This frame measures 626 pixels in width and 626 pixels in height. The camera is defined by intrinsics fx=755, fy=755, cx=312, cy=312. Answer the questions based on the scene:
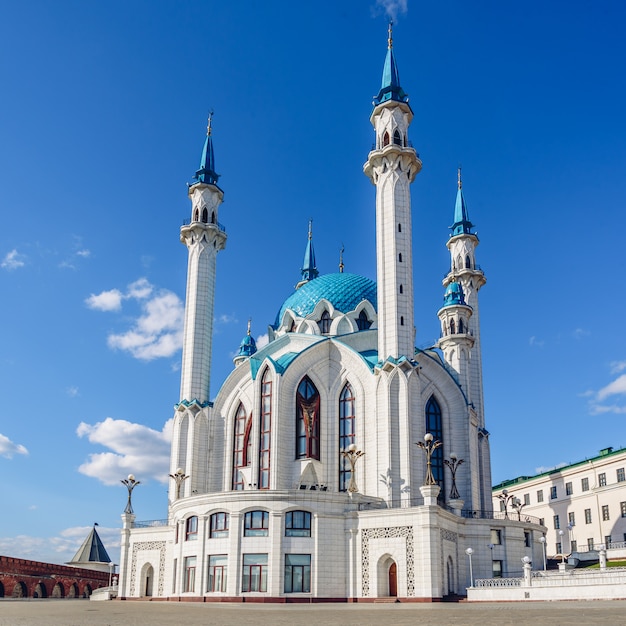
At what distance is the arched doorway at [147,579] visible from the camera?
156 feet

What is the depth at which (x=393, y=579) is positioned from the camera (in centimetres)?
3928

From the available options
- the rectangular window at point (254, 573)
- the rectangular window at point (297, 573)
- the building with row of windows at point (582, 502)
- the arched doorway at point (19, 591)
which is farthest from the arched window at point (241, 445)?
the arched doorway at point (19, 591)

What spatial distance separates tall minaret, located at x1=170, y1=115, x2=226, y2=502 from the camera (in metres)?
50.7

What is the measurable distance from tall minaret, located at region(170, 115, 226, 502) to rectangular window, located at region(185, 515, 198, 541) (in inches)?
272

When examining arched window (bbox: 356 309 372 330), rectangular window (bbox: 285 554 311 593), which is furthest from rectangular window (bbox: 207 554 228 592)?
arched window (bbox: 356 309 372 330)

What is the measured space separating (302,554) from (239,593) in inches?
145

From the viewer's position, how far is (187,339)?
178 ft

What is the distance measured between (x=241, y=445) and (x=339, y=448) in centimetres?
712

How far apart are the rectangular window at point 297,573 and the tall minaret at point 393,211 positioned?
12948 millimetres

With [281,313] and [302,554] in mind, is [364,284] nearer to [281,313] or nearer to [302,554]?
[281,313]

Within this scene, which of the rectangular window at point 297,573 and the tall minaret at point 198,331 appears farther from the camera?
the tall minaret at point 198,331

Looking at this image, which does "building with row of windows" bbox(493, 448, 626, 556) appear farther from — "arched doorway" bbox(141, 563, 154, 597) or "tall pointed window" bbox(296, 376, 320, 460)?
"arched doorway" bbox(141, 563, 154, 597)

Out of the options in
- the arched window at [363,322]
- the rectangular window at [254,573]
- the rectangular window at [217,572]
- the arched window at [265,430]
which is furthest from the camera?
the arched window at [363,322]

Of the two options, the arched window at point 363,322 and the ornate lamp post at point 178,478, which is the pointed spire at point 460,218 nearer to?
the arched window at point 363,322
